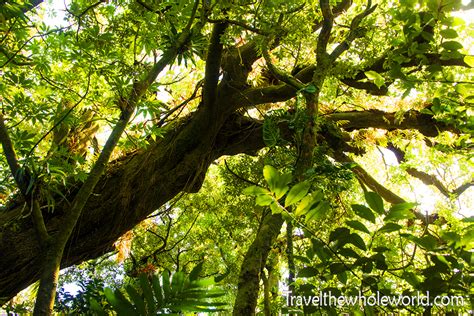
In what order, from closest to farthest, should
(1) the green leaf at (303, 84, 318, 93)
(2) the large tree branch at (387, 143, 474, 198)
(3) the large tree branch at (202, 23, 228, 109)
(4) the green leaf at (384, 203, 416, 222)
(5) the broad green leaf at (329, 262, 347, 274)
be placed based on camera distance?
(4) the green leaf at (384, 203, 416, 222) → (5) the broad green leaf at (329, 262, 347, 274) → (1) the green leaf at (303, 84, 318, 93) → (3) the large tree branch at (202, 23, 228, 109) → (2) the large tree branch at (387, 143, 474, 198)

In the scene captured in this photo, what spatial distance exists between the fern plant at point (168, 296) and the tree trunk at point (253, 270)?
3.94ft

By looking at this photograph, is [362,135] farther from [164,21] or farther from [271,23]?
[164,21]

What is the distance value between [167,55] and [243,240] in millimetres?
4374

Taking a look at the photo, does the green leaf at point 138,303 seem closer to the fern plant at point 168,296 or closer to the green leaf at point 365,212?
the fern plant at point 168,296

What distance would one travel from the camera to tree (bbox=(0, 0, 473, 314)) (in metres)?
2.01

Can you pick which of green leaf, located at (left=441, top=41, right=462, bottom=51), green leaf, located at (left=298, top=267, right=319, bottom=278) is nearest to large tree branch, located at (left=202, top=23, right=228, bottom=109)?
green leaf, located at (left=441, top=41, right=462, bottom=51)

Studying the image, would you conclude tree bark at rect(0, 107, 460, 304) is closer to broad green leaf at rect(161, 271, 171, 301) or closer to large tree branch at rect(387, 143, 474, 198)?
large tree branch at rect(387, 143, 474, 198)

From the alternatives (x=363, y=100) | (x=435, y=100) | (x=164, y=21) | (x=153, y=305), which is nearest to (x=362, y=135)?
(x=363, y=100)

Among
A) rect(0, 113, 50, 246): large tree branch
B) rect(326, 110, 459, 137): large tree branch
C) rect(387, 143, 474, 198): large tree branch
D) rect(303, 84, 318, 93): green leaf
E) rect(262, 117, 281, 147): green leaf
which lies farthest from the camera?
rect(387, 143, 474, 198): large tree branch

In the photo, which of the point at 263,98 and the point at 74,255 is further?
the point at 263,98

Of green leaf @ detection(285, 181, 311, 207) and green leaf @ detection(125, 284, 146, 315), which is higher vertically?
green leaf @ detection(285, 181, 311, 207)

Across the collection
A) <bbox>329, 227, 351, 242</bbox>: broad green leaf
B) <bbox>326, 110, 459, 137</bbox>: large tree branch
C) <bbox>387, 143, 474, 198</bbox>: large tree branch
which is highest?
<bbox>326, 110, 459, 137</bbox>: large tree branch

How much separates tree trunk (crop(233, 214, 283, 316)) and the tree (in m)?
0.30

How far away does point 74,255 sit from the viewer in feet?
10.8
